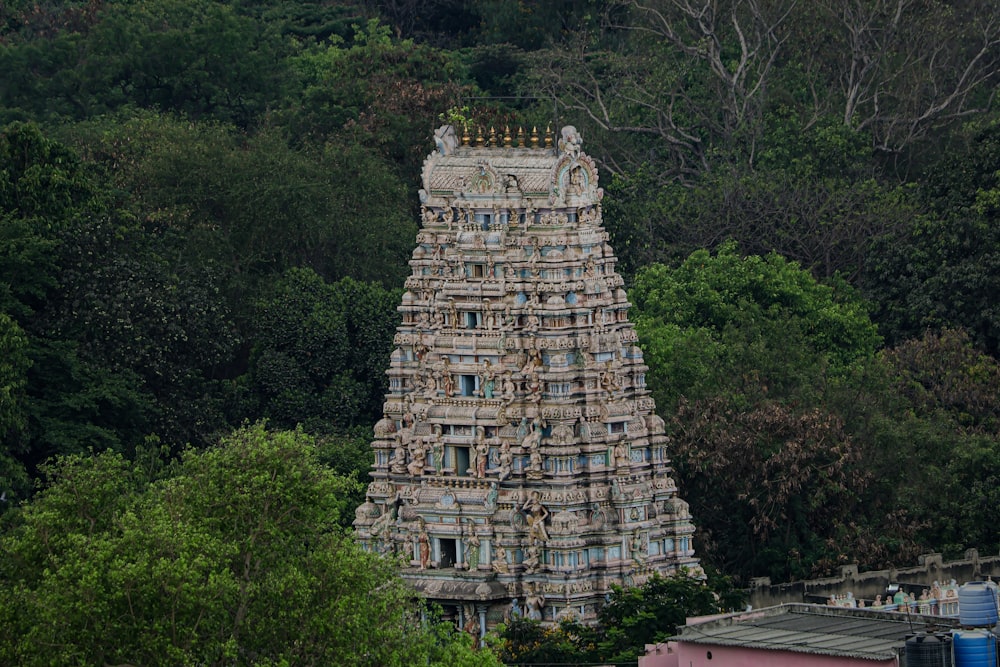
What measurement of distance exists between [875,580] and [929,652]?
1085 inches

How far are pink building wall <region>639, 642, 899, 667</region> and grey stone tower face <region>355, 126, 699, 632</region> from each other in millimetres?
7464

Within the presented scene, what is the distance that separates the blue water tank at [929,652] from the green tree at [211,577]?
13.4 meters

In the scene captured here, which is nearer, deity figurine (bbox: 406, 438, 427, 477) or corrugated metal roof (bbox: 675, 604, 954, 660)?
corrugated metal roof (bbox: 675, 604, 954, 660)

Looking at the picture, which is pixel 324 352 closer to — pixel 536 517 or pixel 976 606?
pixel 536 517

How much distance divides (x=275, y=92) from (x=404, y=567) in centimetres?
5898

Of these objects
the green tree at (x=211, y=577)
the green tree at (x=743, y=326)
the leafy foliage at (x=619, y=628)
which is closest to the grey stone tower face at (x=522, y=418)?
the leafy foliage at (x=619, y=628)

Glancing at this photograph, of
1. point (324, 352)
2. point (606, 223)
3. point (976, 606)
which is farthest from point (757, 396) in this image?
point (976, 606)

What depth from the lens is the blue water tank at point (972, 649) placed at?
208ft

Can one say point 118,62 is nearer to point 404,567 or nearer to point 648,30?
point 648,30

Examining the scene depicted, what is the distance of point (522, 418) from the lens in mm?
85375

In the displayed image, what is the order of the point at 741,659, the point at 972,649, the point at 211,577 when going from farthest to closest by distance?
the point at 741,659
the point at 211,577
the point at 972,649

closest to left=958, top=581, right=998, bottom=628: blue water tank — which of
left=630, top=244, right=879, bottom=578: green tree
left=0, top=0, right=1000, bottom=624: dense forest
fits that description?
left=0, top=0, right=1000, bottom=624: dense forest

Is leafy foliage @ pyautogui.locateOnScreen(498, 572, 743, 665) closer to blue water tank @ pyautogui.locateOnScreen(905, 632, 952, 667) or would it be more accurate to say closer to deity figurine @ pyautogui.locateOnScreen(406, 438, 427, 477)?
deity figurine @ pyautogui.locateOnScreen(406, 438, 427, 477)

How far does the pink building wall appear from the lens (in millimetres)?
71875
